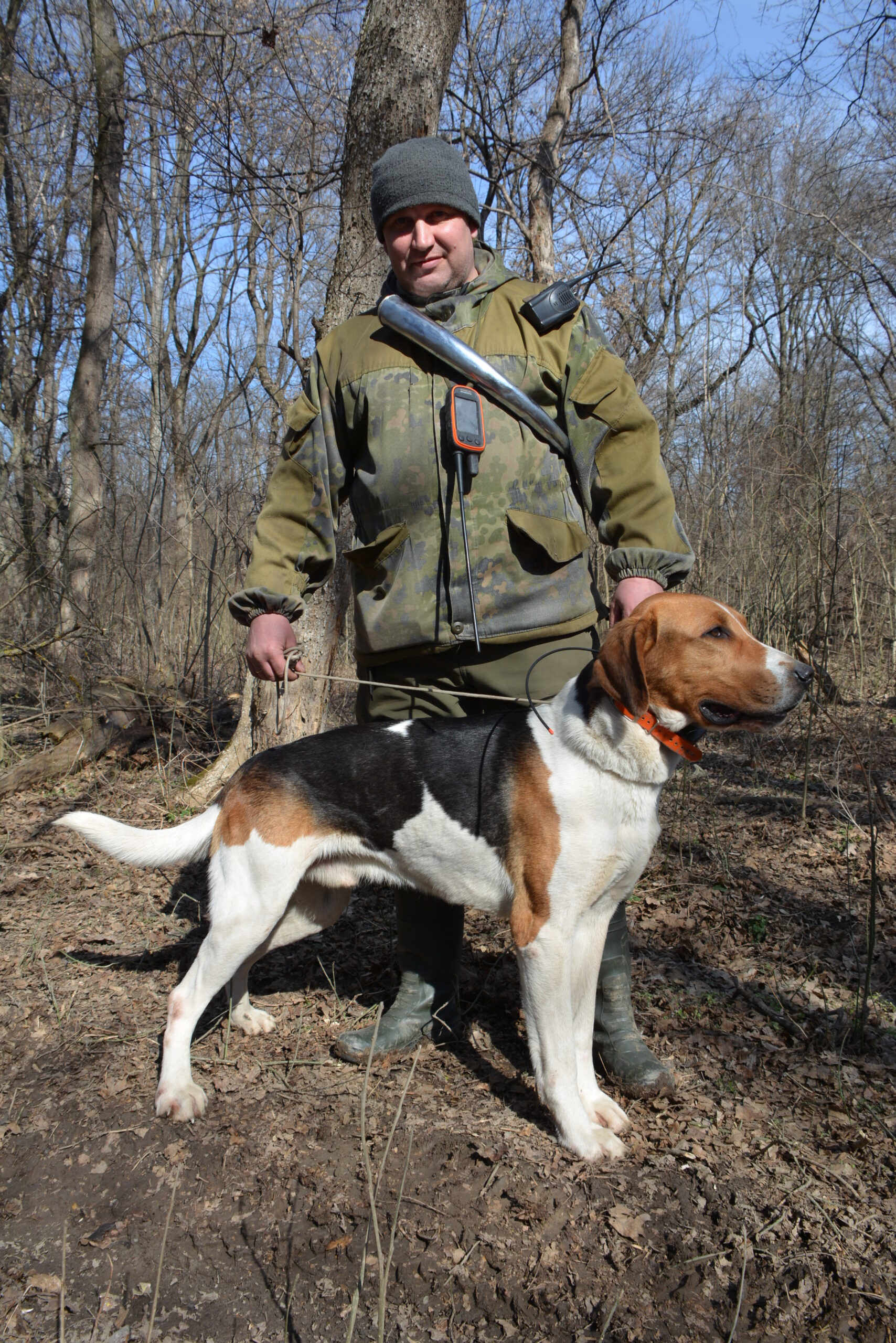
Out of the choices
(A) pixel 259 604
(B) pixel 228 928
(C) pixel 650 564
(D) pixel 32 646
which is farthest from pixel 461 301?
(D) pixel 32 646

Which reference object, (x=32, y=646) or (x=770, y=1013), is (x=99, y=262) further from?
(x=770, y=1013)

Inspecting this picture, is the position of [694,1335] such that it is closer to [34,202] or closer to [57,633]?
[57,633]

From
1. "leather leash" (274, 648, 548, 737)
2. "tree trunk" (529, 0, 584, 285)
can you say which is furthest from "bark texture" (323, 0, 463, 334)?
"tree trunk" (529, 0, 584, 285)

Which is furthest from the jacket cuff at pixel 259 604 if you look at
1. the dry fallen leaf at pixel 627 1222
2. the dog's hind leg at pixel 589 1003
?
the dry fallen leaf at pixel 627 1222

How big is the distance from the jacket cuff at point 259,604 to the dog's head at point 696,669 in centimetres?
115

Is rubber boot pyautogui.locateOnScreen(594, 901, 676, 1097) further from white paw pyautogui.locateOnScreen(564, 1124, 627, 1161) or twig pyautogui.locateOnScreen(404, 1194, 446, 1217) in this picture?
twig pyautogui.locateOnScreen(404, 1194, 446, 1217)

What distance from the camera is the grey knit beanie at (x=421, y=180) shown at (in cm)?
271

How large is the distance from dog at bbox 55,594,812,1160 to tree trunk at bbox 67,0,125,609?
22.3 feet

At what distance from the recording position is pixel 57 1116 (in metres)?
2.68

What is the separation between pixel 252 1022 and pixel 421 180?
3.01 meters

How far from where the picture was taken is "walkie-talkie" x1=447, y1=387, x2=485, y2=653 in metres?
2.66

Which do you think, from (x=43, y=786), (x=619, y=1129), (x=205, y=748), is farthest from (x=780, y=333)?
(x=619, y=1129)

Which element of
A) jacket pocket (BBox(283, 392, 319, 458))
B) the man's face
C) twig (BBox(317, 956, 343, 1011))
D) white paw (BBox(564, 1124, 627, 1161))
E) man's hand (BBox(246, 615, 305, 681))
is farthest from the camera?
twig (BBox(317, 956, 343, 1011))

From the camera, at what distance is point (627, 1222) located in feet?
7.16
